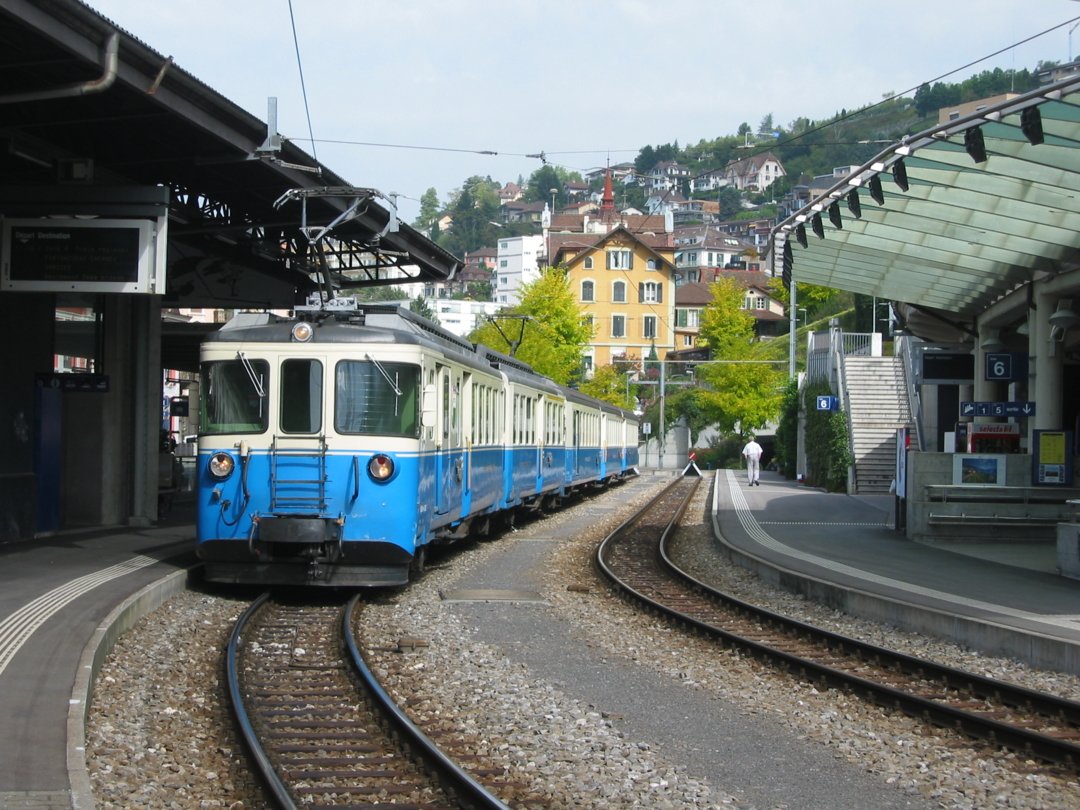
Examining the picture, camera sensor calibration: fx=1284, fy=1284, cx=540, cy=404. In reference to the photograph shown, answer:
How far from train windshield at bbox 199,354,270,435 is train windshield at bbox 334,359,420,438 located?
0.75 m

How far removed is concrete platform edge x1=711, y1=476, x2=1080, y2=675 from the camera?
9.84m

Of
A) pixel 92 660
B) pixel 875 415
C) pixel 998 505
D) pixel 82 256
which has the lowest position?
pixel 92 660

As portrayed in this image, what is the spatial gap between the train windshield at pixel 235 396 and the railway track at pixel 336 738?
8.06 feet

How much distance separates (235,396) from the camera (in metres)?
12.3

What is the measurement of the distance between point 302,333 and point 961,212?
28.2 feet

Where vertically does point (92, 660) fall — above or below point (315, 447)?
below

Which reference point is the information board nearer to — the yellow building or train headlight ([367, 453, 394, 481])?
train headlight ([367, 453, 394, 481])

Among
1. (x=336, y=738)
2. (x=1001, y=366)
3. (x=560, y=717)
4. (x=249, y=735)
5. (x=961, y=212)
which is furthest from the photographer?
(x=1001, y=366)

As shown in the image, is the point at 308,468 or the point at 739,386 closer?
the point at 308,468

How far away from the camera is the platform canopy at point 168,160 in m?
10.9

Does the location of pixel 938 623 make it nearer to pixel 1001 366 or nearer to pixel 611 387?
pixel 1001 366

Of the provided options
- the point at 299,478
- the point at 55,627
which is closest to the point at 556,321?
the point at 299,478

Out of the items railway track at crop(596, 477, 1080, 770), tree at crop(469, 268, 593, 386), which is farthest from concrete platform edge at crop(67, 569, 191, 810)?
tree at crop(469, 268, 593, 386)

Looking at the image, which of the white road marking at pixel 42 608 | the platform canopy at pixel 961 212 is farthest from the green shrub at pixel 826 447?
the white road marking at pixel 42 608
